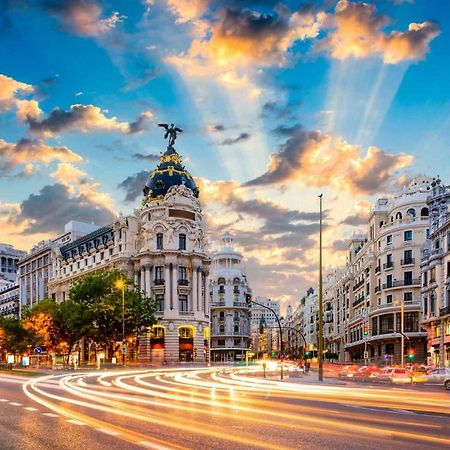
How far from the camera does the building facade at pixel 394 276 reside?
277 feet

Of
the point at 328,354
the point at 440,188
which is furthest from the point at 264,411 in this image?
the point at 328,354

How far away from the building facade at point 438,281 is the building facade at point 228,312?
8922cm

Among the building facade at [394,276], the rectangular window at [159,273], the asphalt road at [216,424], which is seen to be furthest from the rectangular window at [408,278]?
the asphalt road at [216,424]

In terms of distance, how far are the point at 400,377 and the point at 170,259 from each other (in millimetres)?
61485

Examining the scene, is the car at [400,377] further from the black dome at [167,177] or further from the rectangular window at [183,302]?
the black dome at [167,177]

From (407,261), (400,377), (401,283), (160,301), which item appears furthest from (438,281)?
(160,301)

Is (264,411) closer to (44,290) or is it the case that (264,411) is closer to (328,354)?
(328,354)

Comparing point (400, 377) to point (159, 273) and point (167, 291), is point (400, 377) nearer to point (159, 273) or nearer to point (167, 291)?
point (167, 291)

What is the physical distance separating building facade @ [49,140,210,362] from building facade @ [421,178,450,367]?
42.0 m

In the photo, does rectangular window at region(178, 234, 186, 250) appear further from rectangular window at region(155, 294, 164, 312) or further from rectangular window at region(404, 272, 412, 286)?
rectangular window at region(404, 272, 412, 286)

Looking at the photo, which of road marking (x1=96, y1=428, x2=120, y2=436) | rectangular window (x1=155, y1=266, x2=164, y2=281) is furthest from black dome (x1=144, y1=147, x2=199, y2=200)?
road marking (x1=96, y1=428, x2=120, y2=436)

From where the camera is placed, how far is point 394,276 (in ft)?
289

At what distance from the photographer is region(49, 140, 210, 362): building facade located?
104m

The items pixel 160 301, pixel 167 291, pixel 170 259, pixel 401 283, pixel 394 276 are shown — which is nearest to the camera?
pixel 401 283
